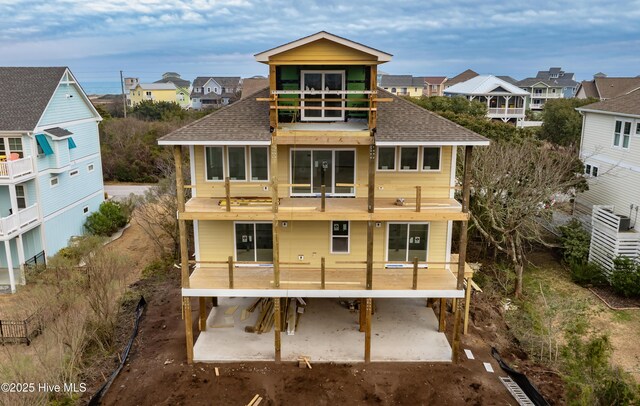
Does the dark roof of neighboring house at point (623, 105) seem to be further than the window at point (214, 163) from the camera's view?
Yes

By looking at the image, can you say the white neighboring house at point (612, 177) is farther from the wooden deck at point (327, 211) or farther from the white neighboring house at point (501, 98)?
the white neighboring house at point (501, 98)

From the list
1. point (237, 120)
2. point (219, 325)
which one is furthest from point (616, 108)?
point (219, 325)

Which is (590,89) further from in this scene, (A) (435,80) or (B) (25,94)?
(B) (25,94)

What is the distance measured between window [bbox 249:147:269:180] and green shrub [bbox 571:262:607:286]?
17.5 metres

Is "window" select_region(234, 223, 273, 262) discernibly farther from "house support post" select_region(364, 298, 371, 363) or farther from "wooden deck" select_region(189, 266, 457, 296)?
"house support post" select_region(364, 298, 371, 363)

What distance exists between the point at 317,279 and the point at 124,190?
3591 centimetres

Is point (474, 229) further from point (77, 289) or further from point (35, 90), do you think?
point (35, 90)

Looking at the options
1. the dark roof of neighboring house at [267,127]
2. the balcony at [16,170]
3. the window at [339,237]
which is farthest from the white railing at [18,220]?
the window at [339,237]

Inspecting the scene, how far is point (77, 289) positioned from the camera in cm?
1842

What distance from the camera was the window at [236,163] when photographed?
17.3m

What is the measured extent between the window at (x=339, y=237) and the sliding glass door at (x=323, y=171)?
3.88ft

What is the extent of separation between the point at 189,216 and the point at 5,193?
53.4 feet

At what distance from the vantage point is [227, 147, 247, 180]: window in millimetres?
17297

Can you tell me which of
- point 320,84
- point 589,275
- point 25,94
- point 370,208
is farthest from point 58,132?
point 589,275
